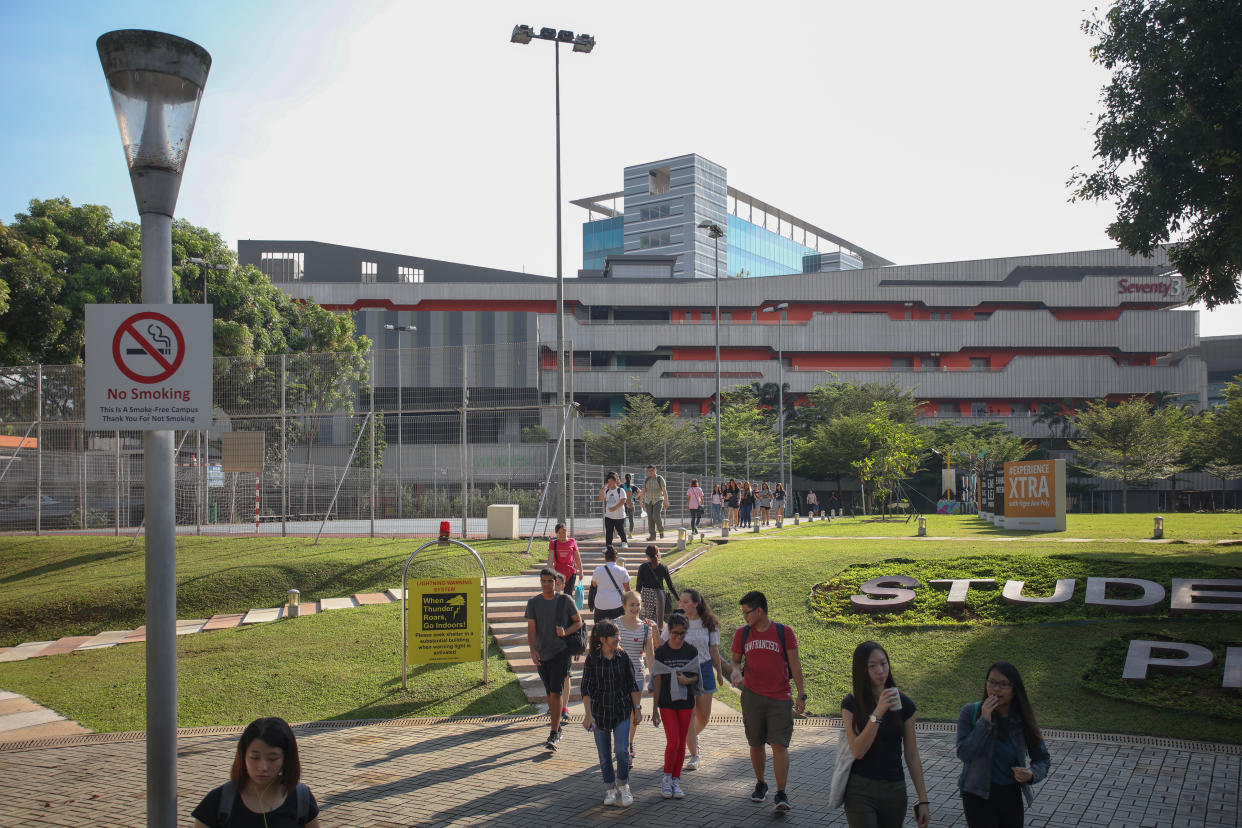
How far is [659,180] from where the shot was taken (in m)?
106

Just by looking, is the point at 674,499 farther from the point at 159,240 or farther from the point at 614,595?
the point at 159,240

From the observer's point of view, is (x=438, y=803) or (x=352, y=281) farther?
(x=352, y=281)

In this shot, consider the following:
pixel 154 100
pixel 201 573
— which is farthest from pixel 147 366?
pixel 201 573

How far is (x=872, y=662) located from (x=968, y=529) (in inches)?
820

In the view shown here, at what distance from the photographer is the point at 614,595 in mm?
10961

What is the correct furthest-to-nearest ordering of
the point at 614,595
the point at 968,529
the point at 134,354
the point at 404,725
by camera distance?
the point at 968,529, the point at 614,595, the point at 404,725, the point at 134,354

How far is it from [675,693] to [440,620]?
4518 mm

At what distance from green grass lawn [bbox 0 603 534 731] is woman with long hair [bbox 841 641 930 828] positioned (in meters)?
6.51

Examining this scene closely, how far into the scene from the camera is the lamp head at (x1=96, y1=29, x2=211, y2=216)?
15.1ft

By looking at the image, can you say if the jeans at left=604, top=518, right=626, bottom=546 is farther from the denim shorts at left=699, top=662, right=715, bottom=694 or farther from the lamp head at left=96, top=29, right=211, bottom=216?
the lamp head at left=96, top=29, right=211, bottom=216

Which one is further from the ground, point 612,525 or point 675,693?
point 612,525

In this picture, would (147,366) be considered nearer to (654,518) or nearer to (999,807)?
(999,807)

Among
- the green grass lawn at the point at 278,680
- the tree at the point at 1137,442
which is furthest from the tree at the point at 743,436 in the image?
the green grass lawn at the point at 278,680

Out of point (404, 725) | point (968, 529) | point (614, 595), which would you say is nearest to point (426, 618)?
point (404, 725)
